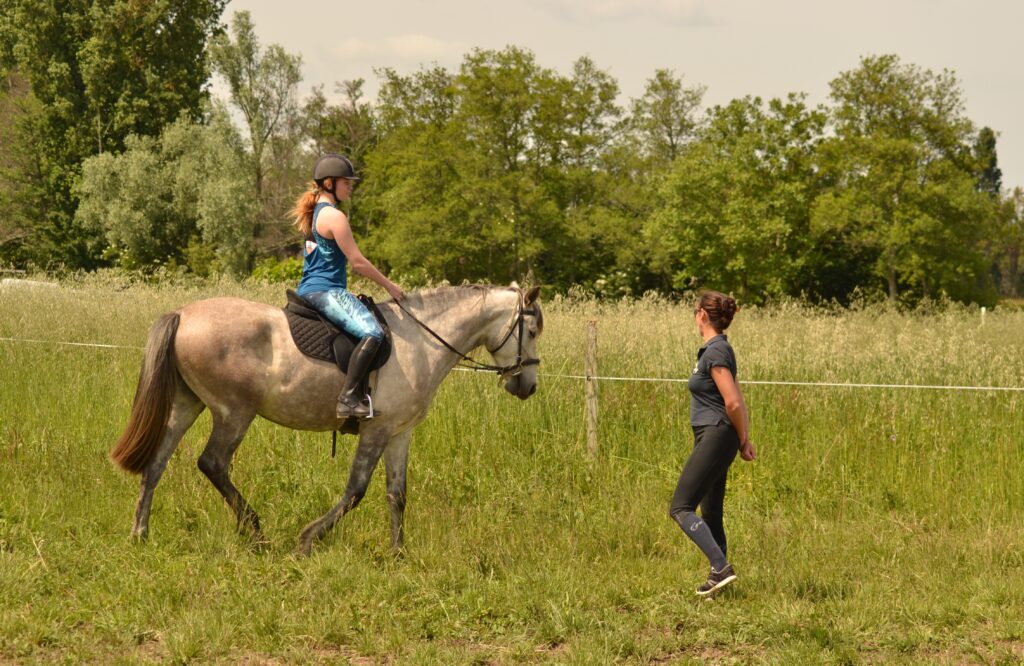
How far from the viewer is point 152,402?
21.4 ft

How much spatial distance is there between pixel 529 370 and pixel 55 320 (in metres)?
7.70

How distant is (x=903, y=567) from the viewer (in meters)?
6.36

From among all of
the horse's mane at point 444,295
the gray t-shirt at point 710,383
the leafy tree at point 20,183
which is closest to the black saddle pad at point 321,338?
the horse's mane at point 444,295

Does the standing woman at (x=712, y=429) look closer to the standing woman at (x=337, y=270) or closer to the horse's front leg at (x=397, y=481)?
the horse's front leg at (x=397, y=481)

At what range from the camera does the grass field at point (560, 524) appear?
16.6 ft

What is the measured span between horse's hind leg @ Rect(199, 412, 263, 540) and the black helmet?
171cm

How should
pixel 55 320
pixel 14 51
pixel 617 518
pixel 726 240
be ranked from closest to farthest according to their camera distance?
pixel 617 518
pixel 55 320
pixel 726 240
pixel 14 51

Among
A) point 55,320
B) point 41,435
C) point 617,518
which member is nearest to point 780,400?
point 617,518

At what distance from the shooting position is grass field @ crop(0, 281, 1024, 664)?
16.6ft

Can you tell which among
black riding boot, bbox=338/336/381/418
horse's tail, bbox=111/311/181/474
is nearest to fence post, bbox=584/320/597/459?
black riding boot, bbox=338/336/381/418

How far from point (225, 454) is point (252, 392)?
0.46 m

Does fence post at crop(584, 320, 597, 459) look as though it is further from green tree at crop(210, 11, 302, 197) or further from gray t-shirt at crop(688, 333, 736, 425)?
green tree at crop(210, 11, 302, 197)

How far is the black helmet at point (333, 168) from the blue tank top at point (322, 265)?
189 mm

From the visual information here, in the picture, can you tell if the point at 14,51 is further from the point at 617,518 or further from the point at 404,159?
the point at 617,518
